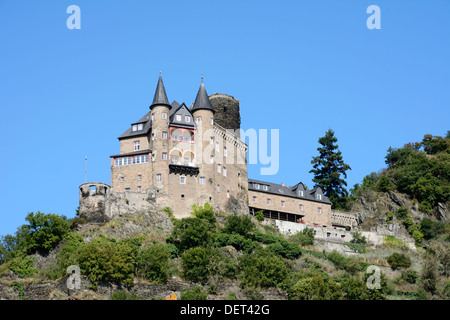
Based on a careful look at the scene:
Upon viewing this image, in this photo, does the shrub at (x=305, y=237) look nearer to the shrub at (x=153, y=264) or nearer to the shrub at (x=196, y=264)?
the shrub at (x=196, y=264)

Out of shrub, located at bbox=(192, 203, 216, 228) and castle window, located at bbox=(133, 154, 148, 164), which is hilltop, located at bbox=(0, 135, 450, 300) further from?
castle window, located at bbox=(133, 154, 148, 164)

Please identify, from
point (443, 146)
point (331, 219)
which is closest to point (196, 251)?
point (331, 219)

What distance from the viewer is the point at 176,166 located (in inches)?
3391

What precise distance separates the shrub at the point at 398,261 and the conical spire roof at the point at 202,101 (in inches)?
944

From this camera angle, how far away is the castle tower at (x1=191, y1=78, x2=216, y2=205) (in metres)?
87.2

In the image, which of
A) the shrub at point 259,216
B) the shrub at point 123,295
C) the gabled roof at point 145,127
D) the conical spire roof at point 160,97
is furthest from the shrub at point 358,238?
the shrub at point 123,295

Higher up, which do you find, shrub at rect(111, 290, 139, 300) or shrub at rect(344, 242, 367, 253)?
shrub at rect(344, 242, 367, 253)

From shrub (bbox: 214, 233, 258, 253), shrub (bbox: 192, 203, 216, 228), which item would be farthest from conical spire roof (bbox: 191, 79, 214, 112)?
shrub (bbox: 214, 233, 258, 253)

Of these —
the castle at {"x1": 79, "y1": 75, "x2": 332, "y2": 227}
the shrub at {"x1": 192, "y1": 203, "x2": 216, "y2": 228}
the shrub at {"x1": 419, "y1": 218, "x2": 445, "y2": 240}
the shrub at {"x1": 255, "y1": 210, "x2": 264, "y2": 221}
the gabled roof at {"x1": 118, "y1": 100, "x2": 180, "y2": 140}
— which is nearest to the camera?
the shrub at {"x1": 192, "y1": 203, "x2": 216, "y2": 228}

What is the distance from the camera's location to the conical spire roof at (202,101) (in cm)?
8994

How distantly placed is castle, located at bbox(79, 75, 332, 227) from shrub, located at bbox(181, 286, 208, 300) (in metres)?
14.7

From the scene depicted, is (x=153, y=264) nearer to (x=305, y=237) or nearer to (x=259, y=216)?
(x=305, y=237)
